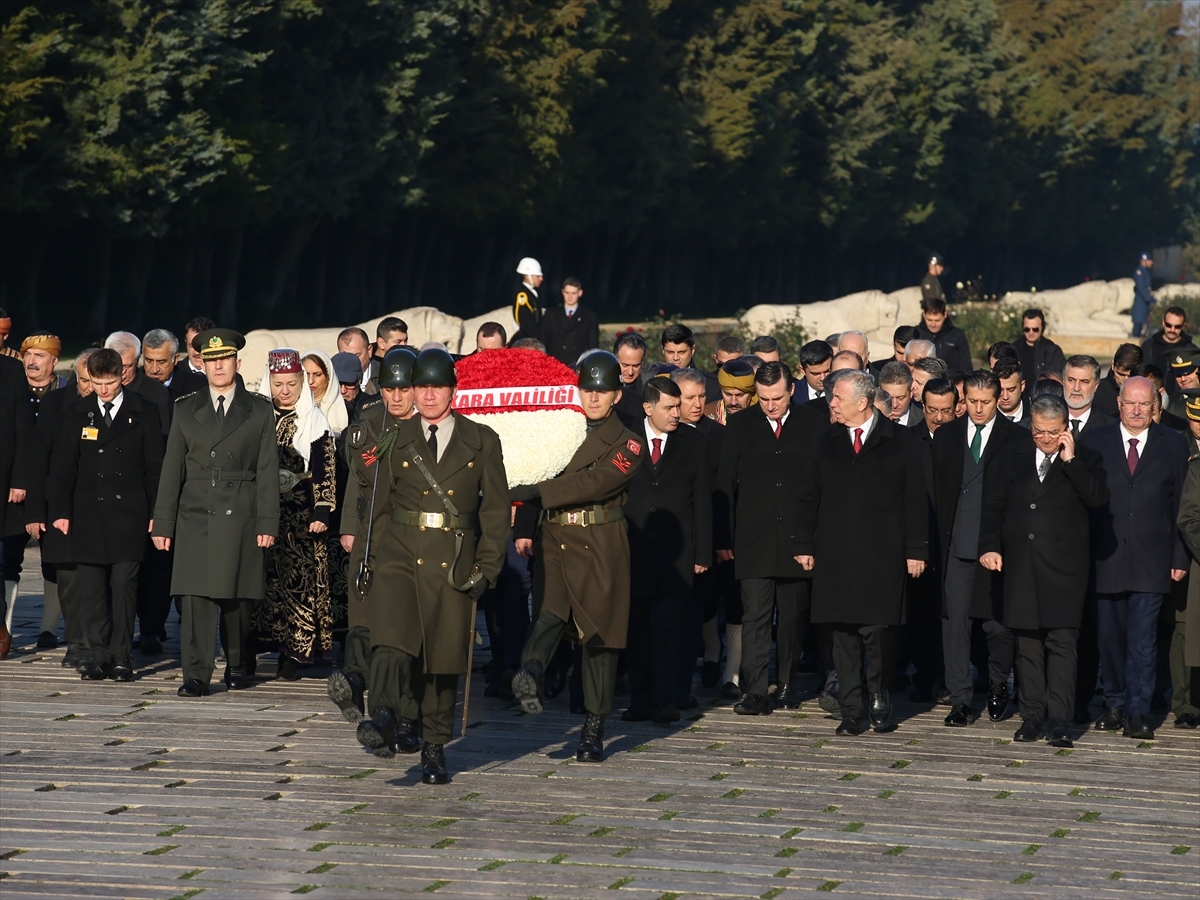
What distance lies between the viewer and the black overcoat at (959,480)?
38.8 ft

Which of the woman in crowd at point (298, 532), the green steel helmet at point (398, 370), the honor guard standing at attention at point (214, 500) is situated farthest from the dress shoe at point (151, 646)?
the green steel helmet at point (398, 370)

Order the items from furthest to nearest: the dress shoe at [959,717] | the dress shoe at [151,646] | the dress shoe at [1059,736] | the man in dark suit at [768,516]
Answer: the dress shoe at [151,646] → the man in dark suit at [768,516] → the dress shoe at [959,717] → the dress shoe at [1059,736]

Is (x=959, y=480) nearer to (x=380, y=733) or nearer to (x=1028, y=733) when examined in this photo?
(x=1028, y=733)

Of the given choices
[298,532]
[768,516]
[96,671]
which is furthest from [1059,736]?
[96,671]

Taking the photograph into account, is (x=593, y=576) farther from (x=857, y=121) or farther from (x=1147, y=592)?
(x=857, y=121)

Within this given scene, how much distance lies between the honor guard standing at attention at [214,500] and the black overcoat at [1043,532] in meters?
4.28

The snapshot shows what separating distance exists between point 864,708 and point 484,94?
4010 cm

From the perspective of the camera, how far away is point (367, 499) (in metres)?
10.1

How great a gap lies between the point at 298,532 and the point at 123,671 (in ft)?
4.51

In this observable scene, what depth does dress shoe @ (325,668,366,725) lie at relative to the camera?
9359 mm

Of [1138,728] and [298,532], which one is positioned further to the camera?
[298,532]

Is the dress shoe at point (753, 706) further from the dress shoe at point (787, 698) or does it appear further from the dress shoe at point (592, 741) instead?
the dress shoe at point (592, 741)

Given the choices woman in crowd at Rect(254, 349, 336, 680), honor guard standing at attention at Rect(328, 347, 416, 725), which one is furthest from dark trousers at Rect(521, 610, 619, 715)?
woman in crowd at Rect(254, 349, 336, 680)

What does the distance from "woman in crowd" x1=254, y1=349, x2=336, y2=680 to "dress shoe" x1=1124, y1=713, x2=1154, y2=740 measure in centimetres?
492
